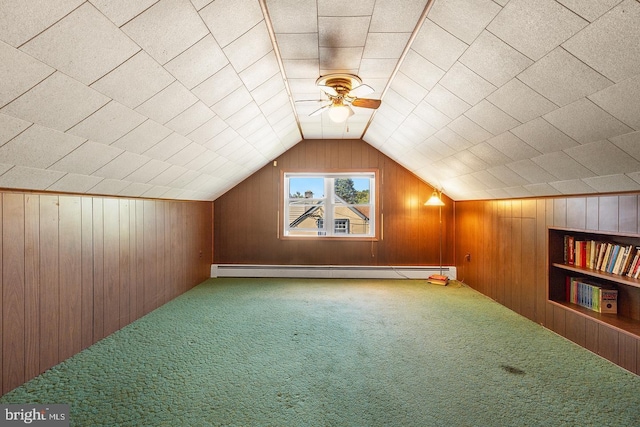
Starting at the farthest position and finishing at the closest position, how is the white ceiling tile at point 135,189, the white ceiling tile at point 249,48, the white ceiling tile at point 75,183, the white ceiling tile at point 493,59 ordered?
the white ceiling tile at point 135,189 → the white ceiling tile at point 75,183 → the white ceiling tile at point 249,48 → the white ceiling tile at point 493,59

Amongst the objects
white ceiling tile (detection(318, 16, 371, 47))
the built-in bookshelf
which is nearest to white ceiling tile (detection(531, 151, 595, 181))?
the built-in bookshelf

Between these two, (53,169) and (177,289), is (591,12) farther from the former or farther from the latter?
(177,289)

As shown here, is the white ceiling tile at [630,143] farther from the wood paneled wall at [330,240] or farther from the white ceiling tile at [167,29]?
the wood paneled wall at [330,240]

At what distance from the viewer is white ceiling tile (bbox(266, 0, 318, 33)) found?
6.34 ft

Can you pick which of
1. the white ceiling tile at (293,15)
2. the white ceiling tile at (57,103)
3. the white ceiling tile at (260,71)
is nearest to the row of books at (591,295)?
the white ceiling tile at (293,15)

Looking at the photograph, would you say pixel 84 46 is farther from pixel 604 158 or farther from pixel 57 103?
pixel 604 158

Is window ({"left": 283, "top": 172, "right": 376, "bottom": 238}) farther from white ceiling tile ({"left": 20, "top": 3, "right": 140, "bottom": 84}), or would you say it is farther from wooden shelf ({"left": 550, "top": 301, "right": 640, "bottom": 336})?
white ceiling tile ({"left": 20, "top": 3, "right": 140, "bottom": 84})

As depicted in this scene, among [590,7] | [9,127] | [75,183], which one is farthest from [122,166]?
[590,7]

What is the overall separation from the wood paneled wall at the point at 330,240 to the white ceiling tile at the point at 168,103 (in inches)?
125

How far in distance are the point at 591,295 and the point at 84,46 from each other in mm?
4117

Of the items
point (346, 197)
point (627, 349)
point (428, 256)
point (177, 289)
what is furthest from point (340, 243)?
point (627, 349)

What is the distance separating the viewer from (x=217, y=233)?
5.59 m

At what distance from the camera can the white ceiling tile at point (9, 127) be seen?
5.12ft

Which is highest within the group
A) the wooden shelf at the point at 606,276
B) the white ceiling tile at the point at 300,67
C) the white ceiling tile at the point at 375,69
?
the white ceiling tile at the point at 300,67
